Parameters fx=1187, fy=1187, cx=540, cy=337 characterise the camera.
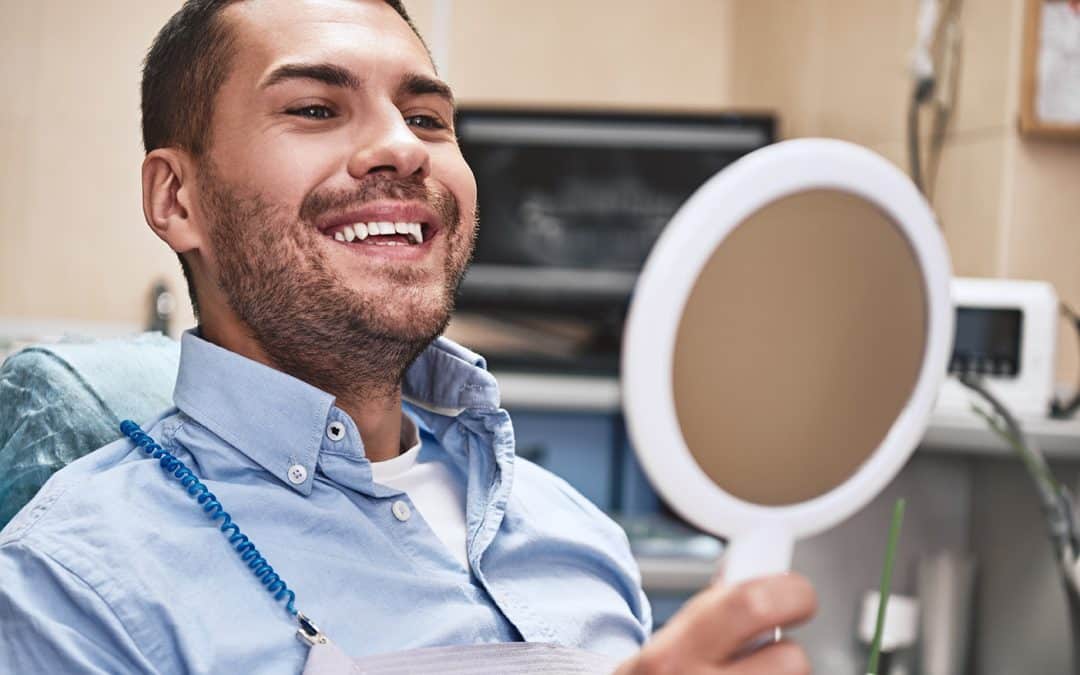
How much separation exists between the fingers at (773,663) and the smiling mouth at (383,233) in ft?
1.80

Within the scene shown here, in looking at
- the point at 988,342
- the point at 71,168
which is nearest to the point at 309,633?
the point at 988,342

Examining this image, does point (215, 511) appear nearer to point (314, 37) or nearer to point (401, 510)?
point (401, 510)

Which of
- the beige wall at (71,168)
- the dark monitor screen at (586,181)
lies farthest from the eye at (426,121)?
the beige wall at (71,168)

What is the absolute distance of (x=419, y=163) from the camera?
Answer: 1022 millimetres

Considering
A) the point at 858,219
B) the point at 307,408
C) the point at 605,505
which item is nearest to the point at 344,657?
the point at 307,408

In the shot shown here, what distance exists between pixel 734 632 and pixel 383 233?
0.56 metres

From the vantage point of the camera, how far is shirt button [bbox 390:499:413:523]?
3.34ft

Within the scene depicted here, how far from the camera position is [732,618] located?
56cm

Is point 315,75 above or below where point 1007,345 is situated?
above

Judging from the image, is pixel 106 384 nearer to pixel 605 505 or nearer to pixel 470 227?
pixel 470 227

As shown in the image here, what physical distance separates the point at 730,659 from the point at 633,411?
134 mm

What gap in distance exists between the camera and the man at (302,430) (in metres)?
0.87

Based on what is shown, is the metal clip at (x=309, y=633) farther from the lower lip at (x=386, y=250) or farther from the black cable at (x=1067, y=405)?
the black cable at (x=1067, y=405)

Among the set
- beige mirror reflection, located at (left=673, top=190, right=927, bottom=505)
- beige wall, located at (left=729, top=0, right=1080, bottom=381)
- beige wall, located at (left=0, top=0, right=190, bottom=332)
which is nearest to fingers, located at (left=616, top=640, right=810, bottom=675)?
beige mirror reflection, located at (left=673, top=190, right=927, bottom=505)
